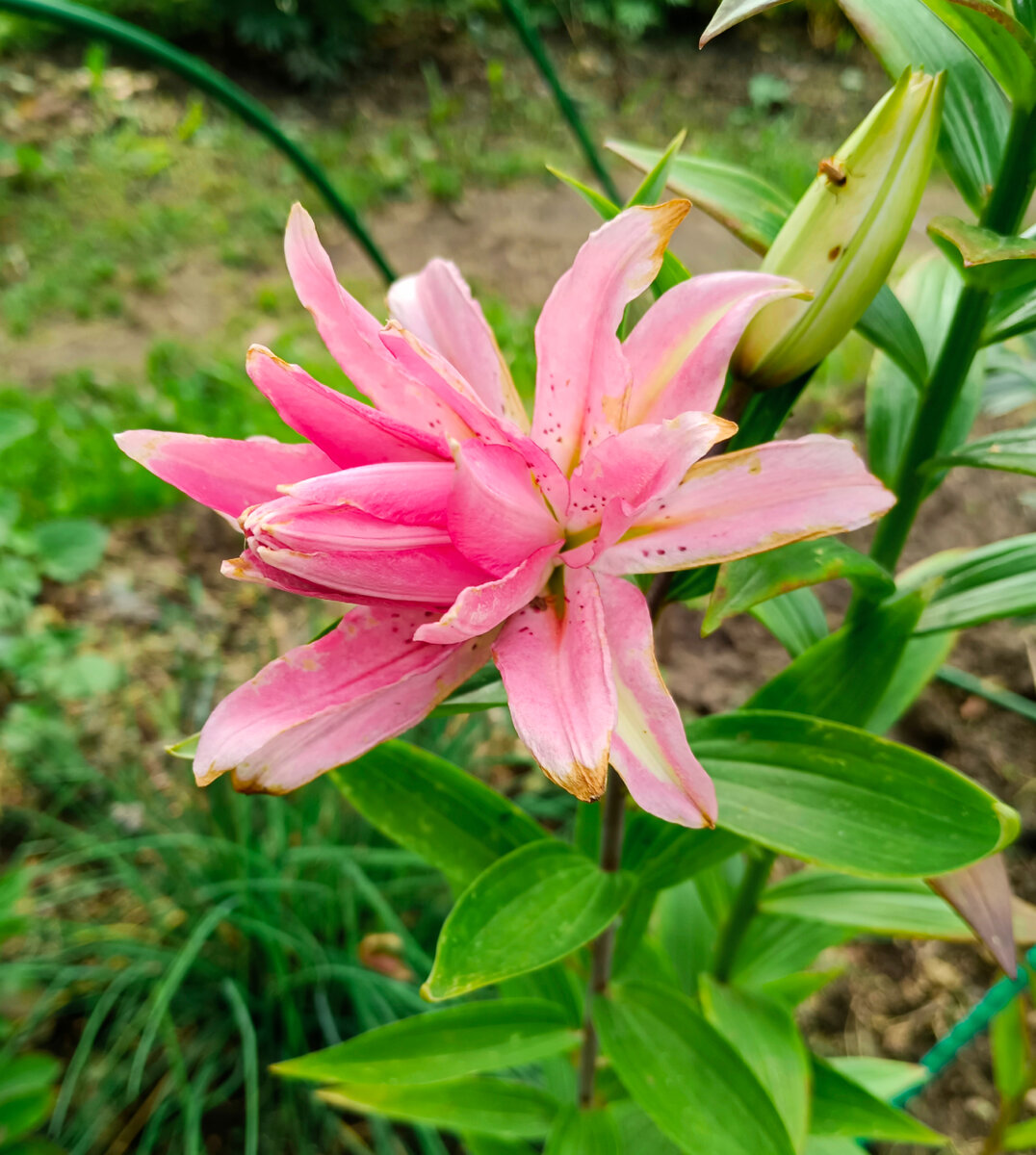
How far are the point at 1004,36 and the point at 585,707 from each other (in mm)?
357

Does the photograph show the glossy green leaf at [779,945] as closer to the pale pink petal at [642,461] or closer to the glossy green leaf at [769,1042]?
the glossy green leaf at [769,1042]

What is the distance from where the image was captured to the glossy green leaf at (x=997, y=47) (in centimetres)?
40

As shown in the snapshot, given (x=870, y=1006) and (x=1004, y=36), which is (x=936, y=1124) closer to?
(x=870, y=1006)

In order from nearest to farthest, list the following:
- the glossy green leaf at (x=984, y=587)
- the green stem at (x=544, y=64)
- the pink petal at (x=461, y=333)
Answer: the pink petal at (x=461, y=333), the glossy green leaf at (x=984, y=587), the green stem at (x=544, y=64)

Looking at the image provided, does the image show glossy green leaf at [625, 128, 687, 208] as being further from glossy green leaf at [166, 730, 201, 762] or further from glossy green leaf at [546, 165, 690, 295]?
glossy green leaf at [166, 730, 201, 762]

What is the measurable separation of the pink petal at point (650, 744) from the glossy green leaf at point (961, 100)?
0.97ft

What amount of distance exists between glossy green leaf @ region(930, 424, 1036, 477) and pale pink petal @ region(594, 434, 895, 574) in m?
0.17

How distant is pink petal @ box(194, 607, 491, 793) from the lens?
364 mm

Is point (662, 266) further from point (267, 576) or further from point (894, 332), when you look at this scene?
point (267, 576)

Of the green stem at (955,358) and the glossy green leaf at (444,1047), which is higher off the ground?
the green stem at (955,358)

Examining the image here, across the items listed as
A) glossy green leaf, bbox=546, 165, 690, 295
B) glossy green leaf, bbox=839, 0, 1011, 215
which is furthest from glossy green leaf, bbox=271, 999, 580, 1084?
Result: glossy green leaf, bbox=839, 0, 1011, 215

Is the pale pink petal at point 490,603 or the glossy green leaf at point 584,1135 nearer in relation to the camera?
the pale pink petal at point 490,603

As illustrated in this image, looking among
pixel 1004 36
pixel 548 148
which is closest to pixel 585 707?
pixel 1004 36

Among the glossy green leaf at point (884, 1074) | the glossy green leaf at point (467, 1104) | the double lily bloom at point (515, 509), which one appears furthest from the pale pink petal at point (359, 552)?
Result: the glossy green leaf at point (884, 1074)
